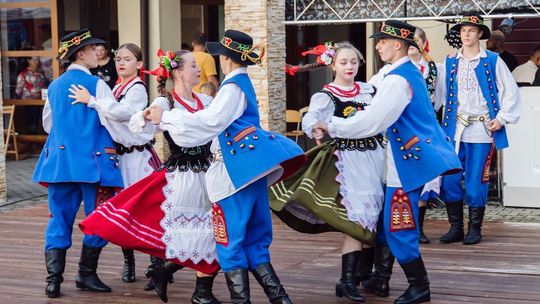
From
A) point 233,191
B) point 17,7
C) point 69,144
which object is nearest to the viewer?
point 233,191

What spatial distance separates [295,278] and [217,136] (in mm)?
1645

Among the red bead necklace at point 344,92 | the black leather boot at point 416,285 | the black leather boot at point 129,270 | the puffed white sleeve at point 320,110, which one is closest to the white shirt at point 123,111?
the black leather boot at point 129,270

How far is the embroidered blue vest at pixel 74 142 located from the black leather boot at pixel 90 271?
454 millimetres

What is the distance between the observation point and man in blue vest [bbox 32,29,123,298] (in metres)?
6.83

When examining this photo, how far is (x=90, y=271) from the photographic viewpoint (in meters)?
7.01

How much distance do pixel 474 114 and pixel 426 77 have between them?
0.48 meters

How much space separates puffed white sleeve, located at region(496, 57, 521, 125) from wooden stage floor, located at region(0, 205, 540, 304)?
0.96 meters

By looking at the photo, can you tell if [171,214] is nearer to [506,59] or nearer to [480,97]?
[480,97]

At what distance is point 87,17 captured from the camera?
1602 centimetres

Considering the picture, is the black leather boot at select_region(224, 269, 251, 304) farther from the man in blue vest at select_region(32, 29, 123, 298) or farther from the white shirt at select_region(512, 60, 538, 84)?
the white shirt at select_region(512, 60, 538, 84)

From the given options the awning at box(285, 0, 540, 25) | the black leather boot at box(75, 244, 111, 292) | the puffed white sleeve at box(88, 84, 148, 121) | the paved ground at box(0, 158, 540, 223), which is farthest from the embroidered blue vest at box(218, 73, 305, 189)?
the awning at box(285, 0, 540, 25)

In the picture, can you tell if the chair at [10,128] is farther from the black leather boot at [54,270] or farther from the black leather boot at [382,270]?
the black leather boot at [382,270]

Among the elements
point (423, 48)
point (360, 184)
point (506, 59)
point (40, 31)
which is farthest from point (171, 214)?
point (40, 31)

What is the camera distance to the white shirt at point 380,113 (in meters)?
6.06
